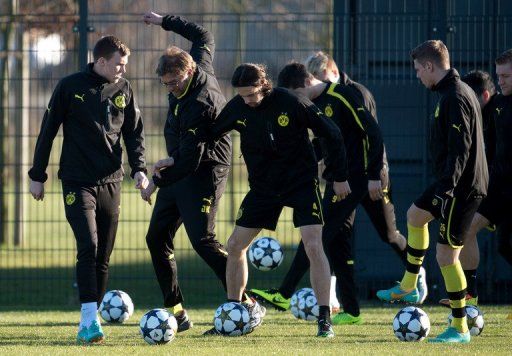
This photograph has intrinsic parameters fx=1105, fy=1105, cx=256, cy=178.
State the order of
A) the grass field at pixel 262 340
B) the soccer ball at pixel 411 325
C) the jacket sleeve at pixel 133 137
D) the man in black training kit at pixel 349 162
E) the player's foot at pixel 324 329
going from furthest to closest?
1. the man in black training kit at pixel 349 162
2. the jacket sleeve at pixel 133 137
3. the player's foot at pixel 324 329
4. the soccer ball at pixel 411 325
5. the grass field at pixel 262 340

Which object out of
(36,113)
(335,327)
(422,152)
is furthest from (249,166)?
(36,113)

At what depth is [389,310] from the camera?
1152 cm

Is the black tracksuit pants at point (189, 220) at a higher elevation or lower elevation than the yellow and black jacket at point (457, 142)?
lower

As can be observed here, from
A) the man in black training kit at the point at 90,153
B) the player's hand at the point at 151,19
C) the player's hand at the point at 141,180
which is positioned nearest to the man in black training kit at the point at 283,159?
the player's hand at the point at 141,180

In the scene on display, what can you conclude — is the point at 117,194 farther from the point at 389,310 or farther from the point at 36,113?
the point at 36,113

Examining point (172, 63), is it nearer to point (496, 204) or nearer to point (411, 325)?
point (411, 325)

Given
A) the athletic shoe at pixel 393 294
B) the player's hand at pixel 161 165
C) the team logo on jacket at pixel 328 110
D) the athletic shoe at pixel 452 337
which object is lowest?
the athletic shoe at pixel 452 337

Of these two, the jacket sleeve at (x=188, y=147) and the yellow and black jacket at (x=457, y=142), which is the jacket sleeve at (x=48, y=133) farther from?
the yellow and black jacket at (x=457, y=142)

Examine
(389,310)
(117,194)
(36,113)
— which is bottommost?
(389,310)

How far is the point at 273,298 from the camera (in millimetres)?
Answer: 10281

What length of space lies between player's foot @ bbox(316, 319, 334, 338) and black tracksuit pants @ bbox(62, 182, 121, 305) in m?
1.79

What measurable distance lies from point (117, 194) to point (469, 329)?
3.11 meters

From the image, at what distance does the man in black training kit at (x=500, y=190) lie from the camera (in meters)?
9.77

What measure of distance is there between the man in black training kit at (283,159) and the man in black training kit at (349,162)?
79cm
